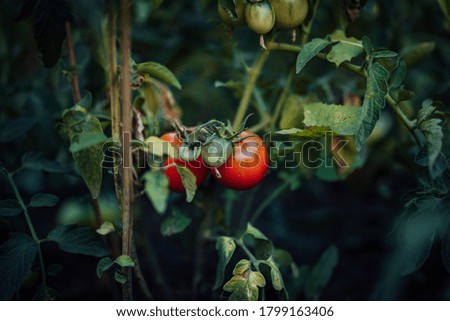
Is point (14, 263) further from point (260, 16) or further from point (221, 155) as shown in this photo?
point (260, 16)

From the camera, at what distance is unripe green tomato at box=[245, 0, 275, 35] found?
2.48ft

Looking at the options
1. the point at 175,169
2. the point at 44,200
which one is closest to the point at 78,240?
the point at 44,200

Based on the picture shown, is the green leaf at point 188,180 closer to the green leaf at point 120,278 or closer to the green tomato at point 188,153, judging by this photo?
the green tomato at point 188,153

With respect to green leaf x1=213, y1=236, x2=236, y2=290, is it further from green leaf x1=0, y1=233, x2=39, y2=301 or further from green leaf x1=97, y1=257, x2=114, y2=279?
green leaf x1=0, y1=233, x2=39, y2=301

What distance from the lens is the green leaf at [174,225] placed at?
0.90 metres

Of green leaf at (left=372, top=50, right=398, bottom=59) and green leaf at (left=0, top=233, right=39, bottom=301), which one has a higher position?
green leaf at (left=372, top=50, right=398, bottom=59)

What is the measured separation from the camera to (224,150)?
2.43 ft

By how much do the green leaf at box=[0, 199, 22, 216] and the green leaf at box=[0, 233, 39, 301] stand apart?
4 centimetres

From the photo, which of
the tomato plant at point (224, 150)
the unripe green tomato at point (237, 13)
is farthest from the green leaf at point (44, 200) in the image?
the unripe green tomato at point (237, 13)

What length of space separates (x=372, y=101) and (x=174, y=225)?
1.32 ft

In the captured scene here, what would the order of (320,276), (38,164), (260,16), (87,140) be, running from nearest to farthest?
(87,140)
(260,16)
(38,164)
(320,276)

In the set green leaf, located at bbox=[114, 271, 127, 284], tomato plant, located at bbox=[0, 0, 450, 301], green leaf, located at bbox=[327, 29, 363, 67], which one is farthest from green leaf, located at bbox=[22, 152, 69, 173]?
green leaf, located at bbox=[327, 29, 363, 67]

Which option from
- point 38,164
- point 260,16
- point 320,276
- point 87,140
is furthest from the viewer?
point 320,276
